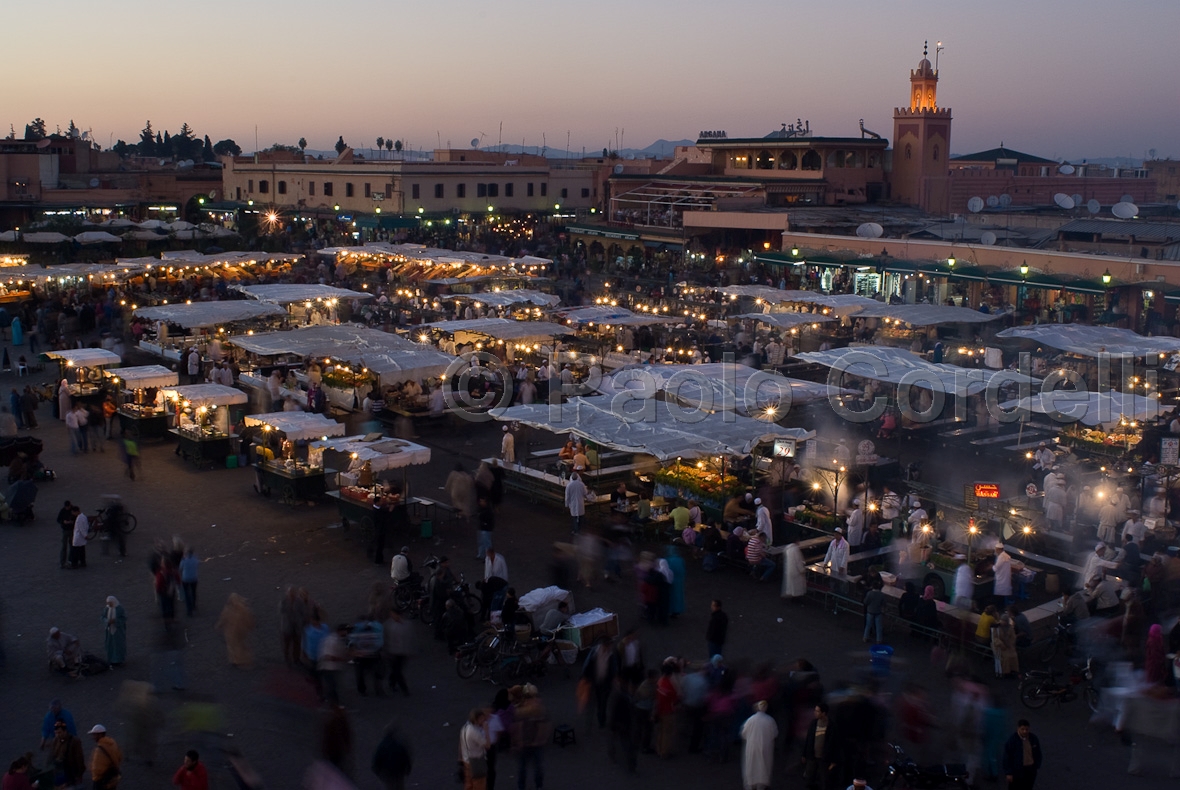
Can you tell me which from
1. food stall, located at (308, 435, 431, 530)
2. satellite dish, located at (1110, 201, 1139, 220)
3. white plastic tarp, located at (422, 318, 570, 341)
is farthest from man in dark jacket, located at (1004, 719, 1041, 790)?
satellite dish, located at (1110, 201, 1139, 220)

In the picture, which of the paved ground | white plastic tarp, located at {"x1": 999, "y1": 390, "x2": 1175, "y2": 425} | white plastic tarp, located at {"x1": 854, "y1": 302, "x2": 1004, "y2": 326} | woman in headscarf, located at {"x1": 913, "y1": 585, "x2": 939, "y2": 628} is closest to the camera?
the paved ground

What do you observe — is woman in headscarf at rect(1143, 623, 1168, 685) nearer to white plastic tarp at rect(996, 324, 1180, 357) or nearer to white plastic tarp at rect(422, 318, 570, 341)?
white plastic tarp at rect(996, 324, 1180, 357)

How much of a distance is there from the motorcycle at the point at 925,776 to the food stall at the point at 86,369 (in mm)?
17779

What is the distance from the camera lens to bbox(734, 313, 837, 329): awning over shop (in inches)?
1068

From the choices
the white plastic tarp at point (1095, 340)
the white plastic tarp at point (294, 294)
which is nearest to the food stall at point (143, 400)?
the white plastic tarp at point (294, 294)

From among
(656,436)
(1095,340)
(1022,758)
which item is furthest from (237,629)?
(1095,340)

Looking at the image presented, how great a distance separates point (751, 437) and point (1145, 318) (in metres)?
17.2

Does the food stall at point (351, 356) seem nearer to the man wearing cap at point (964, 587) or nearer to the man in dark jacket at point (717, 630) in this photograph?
the man in dark jacket at point (717, 630)

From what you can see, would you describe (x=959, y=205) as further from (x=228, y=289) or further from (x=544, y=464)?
(x=544, y=464)

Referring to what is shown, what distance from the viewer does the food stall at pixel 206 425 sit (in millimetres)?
18422

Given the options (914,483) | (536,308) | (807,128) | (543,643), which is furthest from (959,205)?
(543,643)

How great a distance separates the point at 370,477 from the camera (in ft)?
50.2

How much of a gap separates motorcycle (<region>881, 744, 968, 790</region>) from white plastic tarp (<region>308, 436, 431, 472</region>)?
8.18 meters

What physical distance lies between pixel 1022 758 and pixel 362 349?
16196 millimetres
